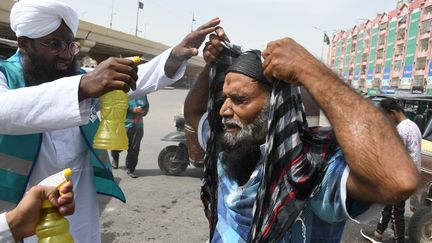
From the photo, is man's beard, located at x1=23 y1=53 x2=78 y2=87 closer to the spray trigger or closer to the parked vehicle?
the spray trigger

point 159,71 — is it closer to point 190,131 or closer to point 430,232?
point 190,131

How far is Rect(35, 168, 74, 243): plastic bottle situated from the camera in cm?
137

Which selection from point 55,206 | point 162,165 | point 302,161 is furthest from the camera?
point 162,165

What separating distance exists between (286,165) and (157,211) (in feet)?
14.6

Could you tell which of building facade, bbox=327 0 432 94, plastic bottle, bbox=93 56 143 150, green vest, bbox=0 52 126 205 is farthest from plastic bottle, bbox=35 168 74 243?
building facade, bbox=327 0 432 94

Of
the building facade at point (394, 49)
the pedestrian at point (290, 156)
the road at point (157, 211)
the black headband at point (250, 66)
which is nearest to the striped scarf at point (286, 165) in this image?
the pedestrian at point (290, 156)

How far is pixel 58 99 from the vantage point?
5.10 ft

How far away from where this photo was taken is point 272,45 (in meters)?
1.53

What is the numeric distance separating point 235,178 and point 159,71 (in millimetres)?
806

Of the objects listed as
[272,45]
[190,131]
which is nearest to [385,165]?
[272,45]

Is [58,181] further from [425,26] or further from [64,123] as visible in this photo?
[425,26]

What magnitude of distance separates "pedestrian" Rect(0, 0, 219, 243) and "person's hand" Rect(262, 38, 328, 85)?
1.74 ft

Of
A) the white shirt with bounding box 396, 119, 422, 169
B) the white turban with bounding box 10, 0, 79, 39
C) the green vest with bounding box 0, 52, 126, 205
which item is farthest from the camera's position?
the white shirt with bounding box 396, 119, 422, 169

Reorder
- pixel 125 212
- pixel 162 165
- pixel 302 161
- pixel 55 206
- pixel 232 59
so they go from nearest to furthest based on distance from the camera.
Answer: pixel 55 206, pixel 302 161, pixel 232 59, pixel 125 212, pixel 162 165
